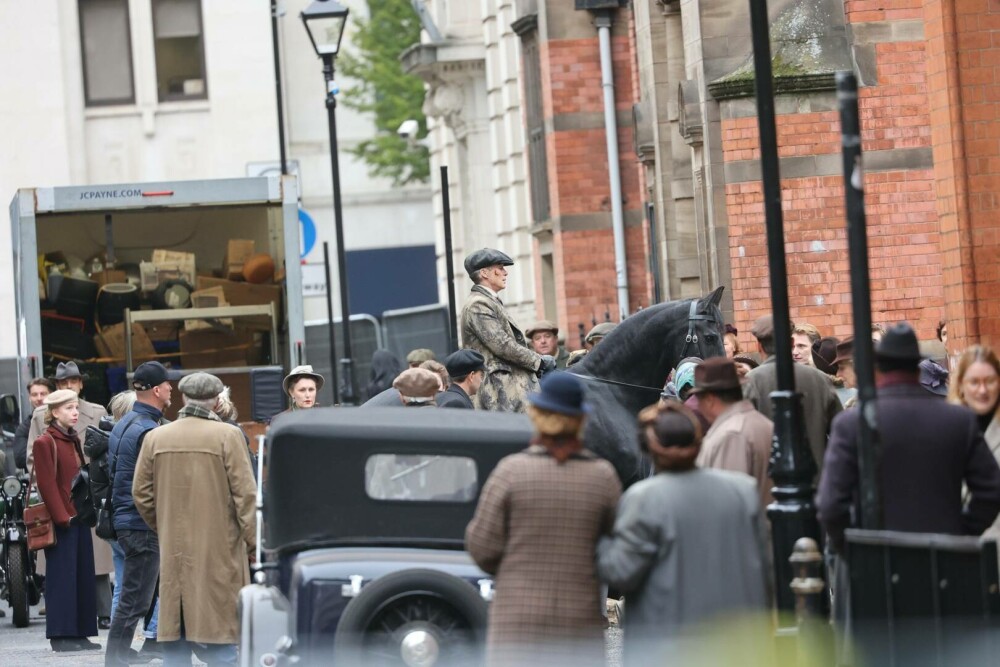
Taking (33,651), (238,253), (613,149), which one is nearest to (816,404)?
(33,651)

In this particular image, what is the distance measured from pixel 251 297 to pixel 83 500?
5.34 meters

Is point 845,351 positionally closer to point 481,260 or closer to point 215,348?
point 481,260

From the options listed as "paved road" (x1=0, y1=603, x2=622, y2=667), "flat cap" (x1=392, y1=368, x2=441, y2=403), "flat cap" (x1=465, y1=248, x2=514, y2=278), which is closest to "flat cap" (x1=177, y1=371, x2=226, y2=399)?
"flat cap" (x1=392, y1=368, x2=441, y2=403)

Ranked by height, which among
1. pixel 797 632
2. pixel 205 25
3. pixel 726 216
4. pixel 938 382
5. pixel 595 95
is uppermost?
pixel 205 25

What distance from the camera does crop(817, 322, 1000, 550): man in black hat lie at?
832 cm

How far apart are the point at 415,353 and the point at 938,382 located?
4.03 meters

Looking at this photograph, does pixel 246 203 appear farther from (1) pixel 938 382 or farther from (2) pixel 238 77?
(2) pixel 238 77

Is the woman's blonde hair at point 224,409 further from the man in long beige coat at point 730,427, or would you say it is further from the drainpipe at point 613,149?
the drainpipe at point 613,149

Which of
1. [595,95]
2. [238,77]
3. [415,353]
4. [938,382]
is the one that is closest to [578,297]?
[595,95]

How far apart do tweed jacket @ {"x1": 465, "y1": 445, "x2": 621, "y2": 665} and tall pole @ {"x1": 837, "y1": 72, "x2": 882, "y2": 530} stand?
3.52 ft

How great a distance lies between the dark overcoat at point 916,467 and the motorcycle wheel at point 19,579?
10126mm

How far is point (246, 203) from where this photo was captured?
63.7 ft

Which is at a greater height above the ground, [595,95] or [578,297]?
[595,95]

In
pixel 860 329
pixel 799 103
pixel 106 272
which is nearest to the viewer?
pixel 860 329
